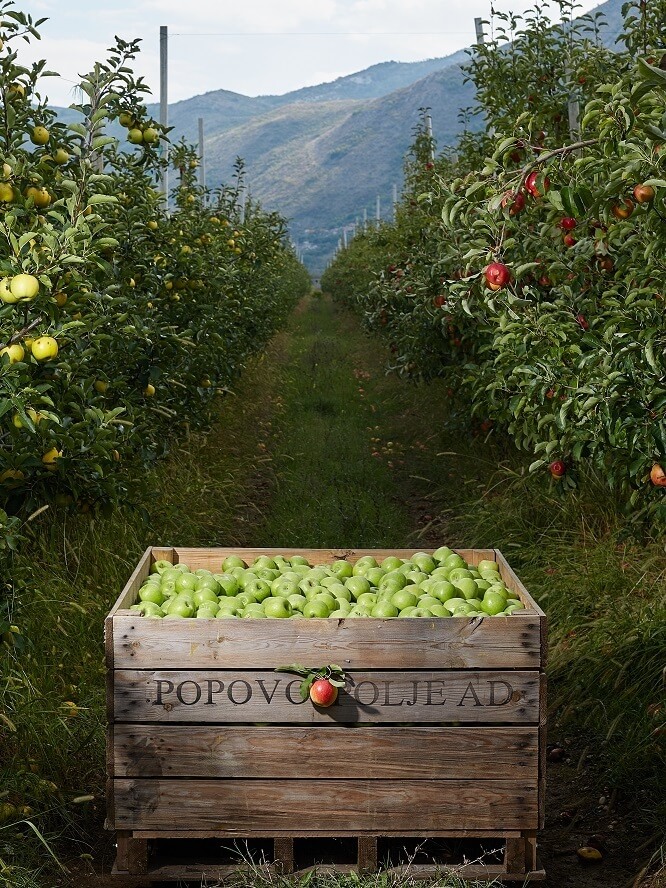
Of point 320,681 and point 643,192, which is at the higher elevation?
point 643,192

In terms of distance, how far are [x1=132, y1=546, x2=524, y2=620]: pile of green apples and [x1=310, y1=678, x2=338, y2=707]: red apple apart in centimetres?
21

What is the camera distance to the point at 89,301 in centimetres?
398

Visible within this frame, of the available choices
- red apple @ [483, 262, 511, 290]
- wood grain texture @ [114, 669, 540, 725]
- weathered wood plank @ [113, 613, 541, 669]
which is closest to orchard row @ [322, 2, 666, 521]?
red apple @ [483, 262, 511, 290]

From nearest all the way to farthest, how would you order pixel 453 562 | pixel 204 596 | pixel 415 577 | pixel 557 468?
pixel 204 596 → pixel 415 577 → pixel 453 562 → pixel 557 468

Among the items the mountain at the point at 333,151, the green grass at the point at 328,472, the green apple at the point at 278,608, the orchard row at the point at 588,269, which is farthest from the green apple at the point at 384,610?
the mountain at the point at 333,151

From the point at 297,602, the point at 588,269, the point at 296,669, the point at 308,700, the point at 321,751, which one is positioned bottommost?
the point at 321,751

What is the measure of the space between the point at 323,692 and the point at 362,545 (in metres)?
3.86

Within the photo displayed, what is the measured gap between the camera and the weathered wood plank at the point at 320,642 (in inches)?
110

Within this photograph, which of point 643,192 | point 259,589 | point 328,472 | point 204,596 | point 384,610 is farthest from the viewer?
point 328,472

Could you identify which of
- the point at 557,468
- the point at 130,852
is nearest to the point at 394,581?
the point at 557,468

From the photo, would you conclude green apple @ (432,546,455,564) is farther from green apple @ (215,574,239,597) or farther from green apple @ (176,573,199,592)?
green apple @ (176,573,199,592)

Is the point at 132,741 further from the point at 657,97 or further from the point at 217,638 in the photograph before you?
the point at 657,97

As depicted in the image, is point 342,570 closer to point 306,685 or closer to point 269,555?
point 269,555

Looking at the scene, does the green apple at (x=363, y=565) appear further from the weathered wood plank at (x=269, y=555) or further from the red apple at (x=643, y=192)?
the red apple at (x=643, y=192)
